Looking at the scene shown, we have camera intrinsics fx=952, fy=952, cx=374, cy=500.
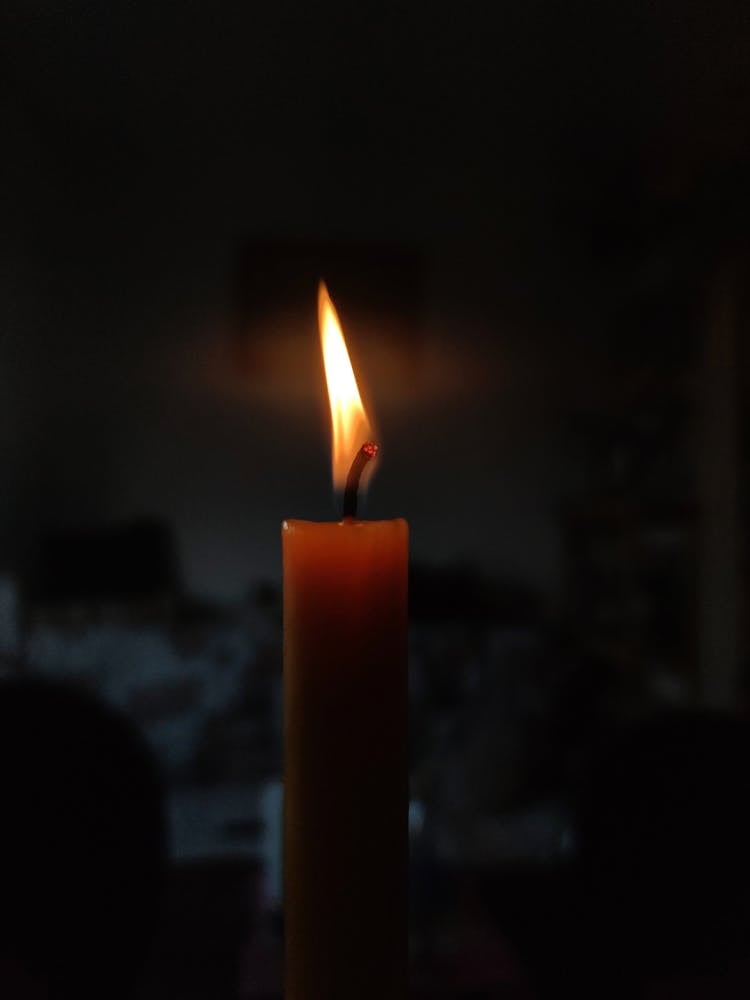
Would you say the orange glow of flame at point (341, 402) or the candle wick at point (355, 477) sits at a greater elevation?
the orange glow of flame at point (341, 402)

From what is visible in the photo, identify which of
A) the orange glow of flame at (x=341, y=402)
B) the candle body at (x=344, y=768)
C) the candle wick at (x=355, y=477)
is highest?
the orange glow of flame at (x=341, y=402)

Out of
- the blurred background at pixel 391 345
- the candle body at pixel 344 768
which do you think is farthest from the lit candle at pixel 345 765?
the blurred background at pixel 391 345

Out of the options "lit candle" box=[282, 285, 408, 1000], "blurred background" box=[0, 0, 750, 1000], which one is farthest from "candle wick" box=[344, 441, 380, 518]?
"blurred background" box=[0, 0, 750, 1000]

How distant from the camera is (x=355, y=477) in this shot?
0.23 metres

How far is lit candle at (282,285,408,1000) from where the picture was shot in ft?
0.71

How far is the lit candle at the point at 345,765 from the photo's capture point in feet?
0.71

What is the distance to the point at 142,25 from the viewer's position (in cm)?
186

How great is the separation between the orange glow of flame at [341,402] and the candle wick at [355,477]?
18 mm

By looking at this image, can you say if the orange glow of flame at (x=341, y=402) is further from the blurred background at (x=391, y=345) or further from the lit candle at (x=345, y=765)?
the blurred background at (x=391, y=345)

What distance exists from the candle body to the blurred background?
1.50 metres

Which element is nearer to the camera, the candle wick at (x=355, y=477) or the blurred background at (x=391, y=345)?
the candle wick at (x=355, y=477)

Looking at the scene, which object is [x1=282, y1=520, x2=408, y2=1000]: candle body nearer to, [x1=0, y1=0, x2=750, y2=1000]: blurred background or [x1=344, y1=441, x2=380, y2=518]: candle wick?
[x1=344, y1=441, x2=380, y2=518]: candle wick

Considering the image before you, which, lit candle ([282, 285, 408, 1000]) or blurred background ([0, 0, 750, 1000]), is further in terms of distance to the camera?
blurred background ([0, 0, 750, 1000])

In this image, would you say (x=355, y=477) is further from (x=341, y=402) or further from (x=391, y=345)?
(x=391, y=345)
